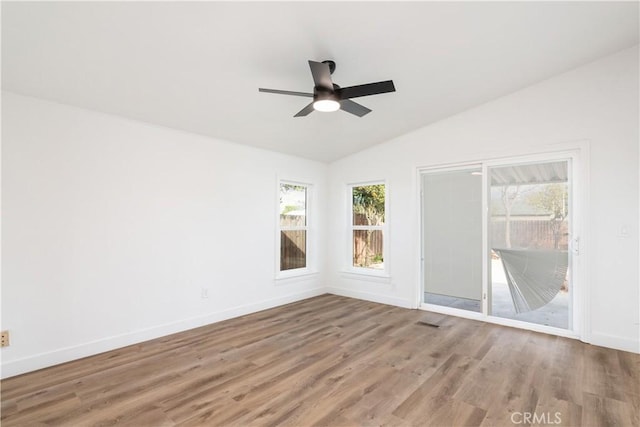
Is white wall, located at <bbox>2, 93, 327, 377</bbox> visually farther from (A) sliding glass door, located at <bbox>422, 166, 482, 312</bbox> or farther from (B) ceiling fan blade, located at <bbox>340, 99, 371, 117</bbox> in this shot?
(A) sliding glass door, located at <bbox>422, 166, 482, 312</bbox>

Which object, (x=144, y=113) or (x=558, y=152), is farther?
(x=558, y=152)

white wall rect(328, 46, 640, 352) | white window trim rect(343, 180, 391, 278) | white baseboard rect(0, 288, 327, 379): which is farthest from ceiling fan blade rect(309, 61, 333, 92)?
white baseboard rect(0, 288, 327, 379)

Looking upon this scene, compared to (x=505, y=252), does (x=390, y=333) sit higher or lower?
lower

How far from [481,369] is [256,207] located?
3.40 meters

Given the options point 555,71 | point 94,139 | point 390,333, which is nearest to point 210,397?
point 390,333

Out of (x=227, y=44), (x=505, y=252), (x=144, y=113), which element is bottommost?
(x=505, y=252)


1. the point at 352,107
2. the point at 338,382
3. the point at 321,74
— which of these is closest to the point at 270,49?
the point at 321,74

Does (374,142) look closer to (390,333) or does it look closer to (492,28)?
(492,28)

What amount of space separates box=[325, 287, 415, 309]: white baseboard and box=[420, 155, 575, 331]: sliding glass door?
12.5 inches

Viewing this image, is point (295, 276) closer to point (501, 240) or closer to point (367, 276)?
point (367, 276)

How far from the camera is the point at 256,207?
4758mm

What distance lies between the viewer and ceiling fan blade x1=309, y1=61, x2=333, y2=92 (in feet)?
7.66

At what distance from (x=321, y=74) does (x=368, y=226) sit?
343cm

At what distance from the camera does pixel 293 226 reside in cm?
545
